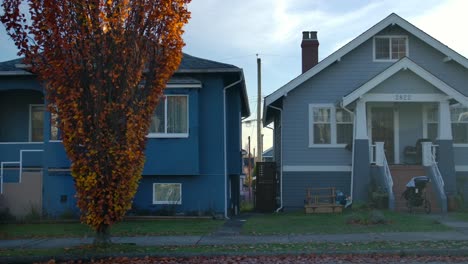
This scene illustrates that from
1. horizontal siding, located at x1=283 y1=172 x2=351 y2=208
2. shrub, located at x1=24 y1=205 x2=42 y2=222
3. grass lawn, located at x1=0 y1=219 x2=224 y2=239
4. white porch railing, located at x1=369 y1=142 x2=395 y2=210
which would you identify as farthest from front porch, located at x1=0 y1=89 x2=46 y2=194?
white porch railing, located at x1=369 y1=142 x2=395 y2=210

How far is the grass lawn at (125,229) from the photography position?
1484 centimetres

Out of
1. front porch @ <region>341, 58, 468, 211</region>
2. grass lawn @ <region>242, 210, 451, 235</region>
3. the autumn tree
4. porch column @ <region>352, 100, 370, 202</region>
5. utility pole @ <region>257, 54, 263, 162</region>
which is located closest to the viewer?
the autumn tree

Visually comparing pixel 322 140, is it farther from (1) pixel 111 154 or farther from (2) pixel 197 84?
(1) pixel 111 154

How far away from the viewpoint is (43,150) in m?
19.3

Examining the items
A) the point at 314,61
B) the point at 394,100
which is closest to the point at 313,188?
the point at 394,100

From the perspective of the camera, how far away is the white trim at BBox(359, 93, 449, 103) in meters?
20.5

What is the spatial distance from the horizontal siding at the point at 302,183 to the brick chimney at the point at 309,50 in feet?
17.4

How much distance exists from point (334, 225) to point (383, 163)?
567 cm

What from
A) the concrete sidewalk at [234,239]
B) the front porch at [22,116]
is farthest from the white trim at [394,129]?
the front porch at [22,116]

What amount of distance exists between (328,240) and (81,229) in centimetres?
726

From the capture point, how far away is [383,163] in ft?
66.7

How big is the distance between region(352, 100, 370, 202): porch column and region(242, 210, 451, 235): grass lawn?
2.61 meters

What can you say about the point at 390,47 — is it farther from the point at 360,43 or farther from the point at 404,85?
the point at 404,85

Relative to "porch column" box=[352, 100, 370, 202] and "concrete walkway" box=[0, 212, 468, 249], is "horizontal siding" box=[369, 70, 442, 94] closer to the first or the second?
"porch column" box=[352, 100, 370, 202]
